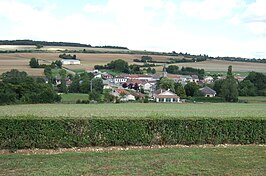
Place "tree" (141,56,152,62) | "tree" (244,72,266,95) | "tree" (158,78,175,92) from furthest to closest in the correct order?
1. "tree" (141,56,152,62)
2. "tree" (158,78,175,92)
3. "tree" (244,72,266,95)

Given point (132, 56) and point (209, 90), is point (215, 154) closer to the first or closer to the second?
point (209, 90)

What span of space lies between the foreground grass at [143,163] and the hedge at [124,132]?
64.2 inches

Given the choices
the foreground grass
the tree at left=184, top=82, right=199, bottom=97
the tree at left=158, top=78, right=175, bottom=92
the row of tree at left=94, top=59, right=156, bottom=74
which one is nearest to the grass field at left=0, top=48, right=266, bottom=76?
the row of tree at left=94, top=59, right=156, bottom=74

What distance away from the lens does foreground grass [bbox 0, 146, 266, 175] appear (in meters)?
9.31

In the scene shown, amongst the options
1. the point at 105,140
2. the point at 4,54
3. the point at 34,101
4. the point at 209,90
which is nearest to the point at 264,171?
the point at 105,140

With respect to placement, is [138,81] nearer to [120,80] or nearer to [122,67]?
[120,80]

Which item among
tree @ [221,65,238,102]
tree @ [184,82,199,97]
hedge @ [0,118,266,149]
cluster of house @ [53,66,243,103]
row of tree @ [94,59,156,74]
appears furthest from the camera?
row of tree @ [94,59,156,74]

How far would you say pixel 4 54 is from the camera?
85938 mm

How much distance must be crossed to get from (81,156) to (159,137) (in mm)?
4093

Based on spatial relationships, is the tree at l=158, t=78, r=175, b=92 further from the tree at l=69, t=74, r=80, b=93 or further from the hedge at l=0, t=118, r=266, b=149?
the hedge at l=0, t=118, r=266, b=149

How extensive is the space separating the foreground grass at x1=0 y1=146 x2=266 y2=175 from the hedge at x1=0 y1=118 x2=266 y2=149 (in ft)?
5.35

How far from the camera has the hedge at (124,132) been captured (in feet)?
42.9

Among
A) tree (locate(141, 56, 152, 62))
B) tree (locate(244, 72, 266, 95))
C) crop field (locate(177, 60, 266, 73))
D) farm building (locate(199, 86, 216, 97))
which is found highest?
tree (locate(141, 56, 152, 62))

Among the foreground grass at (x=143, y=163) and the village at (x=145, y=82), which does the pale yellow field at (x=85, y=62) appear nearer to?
the village at (x=145, y=82)
